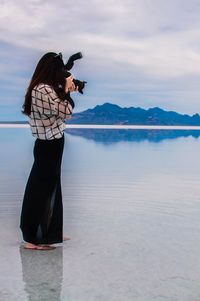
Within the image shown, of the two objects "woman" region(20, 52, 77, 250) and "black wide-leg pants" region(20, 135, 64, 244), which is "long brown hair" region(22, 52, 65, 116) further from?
"black wide-leg pants" region(20, 135, 64, 244)

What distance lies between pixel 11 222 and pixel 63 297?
2.01 m

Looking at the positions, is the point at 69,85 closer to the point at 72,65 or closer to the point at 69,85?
the point at 69,85

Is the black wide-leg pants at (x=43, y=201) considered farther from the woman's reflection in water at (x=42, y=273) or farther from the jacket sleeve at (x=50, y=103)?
the jacket sleeve at (x=50, y=103)

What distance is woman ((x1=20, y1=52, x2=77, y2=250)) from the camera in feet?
12.0

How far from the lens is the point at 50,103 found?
3.64 meters

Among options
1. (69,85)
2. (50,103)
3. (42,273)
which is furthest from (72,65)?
(42,273)

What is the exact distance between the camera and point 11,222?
4.75 metres

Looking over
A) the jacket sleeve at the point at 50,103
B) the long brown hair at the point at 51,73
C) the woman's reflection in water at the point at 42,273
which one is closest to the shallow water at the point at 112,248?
the woman's reflection in water at the point at 42,273

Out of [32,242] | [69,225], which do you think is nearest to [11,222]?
[69,225]

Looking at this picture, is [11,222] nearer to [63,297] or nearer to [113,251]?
[113,251]

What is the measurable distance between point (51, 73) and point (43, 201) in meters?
0.87

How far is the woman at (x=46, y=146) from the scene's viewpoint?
12.0ft

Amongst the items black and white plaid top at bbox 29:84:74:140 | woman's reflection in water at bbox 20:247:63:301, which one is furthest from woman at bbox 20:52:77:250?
woman's reflection in water at bbox 20:247:63:301

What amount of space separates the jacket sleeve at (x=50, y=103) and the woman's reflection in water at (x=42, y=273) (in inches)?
36.2
